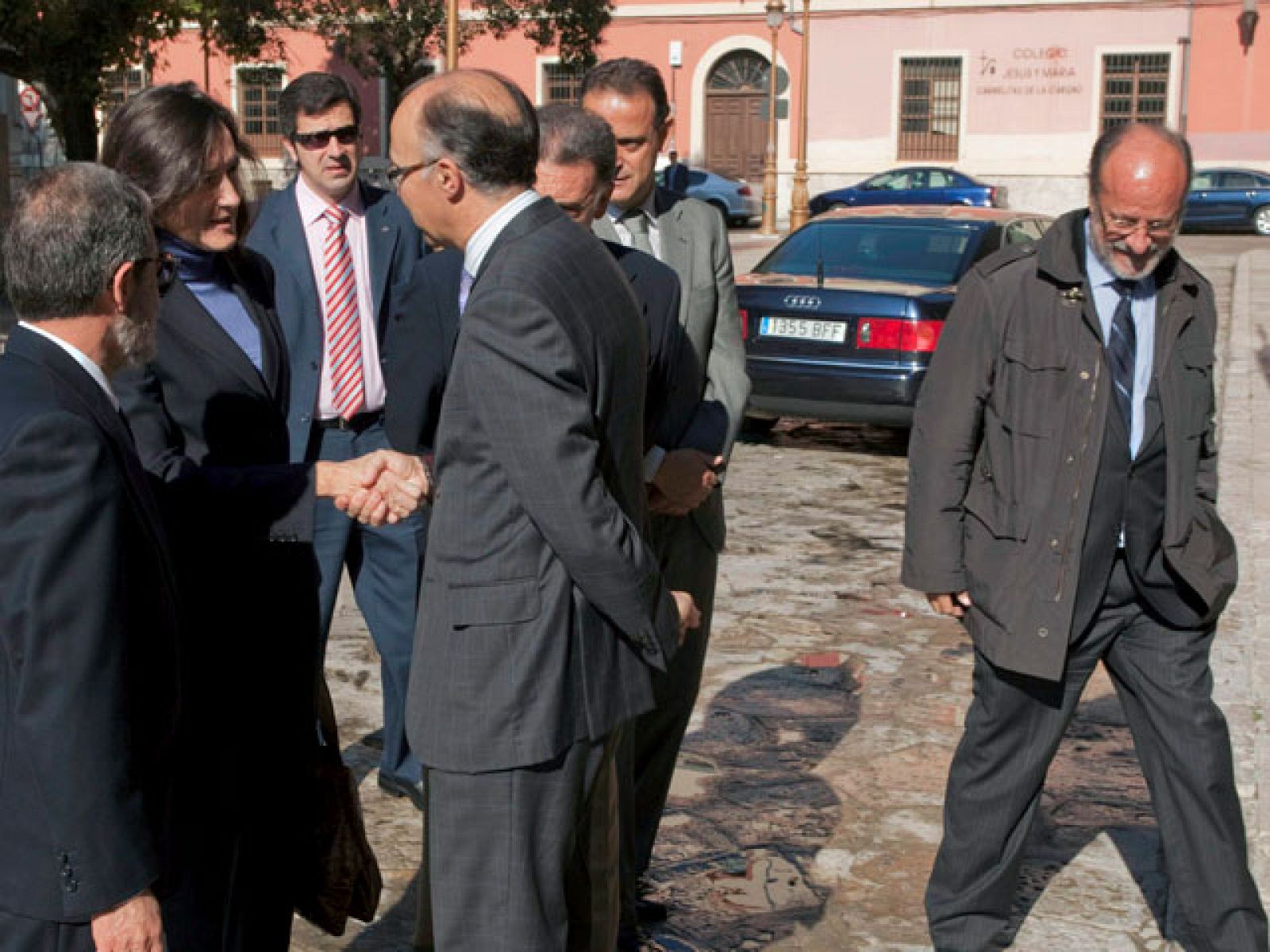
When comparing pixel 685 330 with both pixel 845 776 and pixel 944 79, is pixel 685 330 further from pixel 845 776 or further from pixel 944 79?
pixel 944 79

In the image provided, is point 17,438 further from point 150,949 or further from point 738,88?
point 738,88

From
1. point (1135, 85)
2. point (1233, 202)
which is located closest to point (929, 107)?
point (1135, 85)

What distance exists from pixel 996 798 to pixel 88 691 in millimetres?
2278

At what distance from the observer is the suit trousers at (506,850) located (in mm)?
2848

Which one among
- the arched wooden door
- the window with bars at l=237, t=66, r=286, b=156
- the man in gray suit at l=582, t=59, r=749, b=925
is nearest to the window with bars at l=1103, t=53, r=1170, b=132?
the arched wooden door

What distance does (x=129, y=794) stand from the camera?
236cm

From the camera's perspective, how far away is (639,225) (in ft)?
13.9

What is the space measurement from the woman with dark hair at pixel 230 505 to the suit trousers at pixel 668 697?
967mm

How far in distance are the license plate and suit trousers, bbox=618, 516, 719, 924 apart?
21.3 feet

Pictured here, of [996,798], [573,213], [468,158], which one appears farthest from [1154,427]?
[468,158]

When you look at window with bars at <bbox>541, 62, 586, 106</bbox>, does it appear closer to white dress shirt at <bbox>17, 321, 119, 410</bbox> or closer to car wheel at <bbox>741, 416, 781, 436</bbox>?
car wheel at <bbox>741, 416, 781, 436</bbox>

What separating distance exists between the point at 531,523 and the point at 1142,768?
70.6 inches

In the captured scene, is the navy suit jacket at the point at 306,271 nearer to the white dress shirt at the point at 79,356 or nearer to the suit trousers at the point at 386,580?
the suit trousers at the point at 386,580

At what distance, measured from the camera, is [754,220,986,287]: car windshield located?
1096 centimetres
